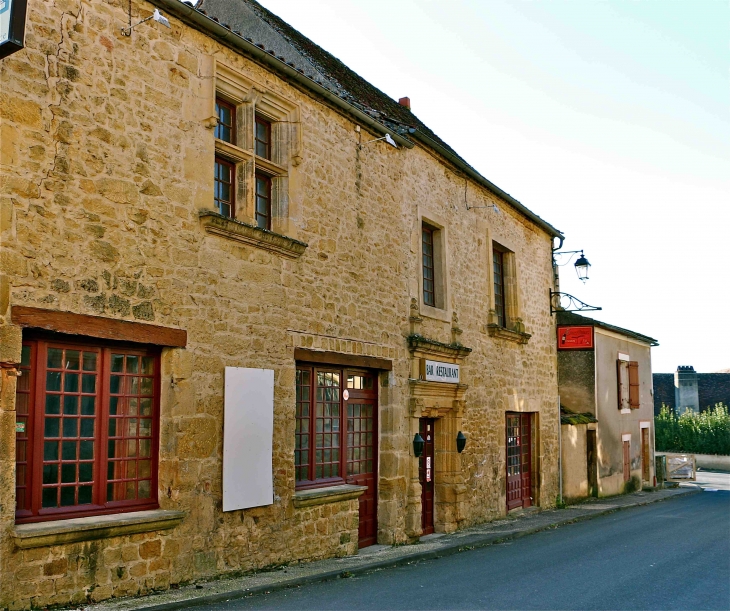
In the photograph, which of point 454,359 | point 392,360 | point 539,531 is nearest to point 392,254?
point 392,360

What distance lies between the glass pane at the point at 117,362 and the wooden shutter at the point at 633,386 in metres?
18.6

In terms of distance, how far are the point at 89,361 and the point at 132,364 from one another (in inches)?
20.3

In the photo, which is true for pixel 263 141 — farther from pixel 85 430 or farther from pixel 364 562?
pixel 364 562

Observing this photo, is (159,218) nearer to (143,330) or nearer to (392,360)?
(143,330)

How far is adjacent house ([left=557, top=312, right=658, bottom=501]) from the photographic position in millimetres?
18961

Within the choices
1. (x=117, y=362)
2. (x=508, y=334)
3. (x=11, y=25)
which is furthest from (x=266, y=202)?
(x=508, y=334)

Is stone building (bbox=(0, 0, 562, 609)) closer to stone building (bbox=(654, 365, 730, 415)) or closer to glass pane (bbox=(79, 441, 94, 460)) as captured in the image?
glass pane (bbox=(79, 441, 94, 460))

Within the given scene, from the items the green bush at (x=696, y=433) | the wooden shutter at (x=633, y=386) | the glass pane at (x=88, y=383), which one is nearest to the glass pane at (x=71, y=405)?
the glass pane at (x=88, y=383)

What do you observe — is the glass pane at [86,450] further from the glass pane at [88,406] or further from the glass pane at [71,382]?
the glass pane at [71,382]

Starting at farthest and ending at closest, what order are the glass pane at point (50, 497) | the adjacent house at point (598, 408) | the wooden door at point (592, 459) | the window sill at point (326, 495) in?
the wooden door at point (592, 459) < the adjacent house at point (598, 408) < the window sill at point (326, 495) < the glass pane at point (50, 497)

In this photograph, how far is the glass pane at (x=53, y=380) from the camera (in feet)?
21.6

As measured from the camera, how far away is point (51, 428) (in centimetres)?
661

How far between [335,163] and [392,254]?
6.13 feet

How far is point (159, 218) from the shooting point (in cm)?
755
